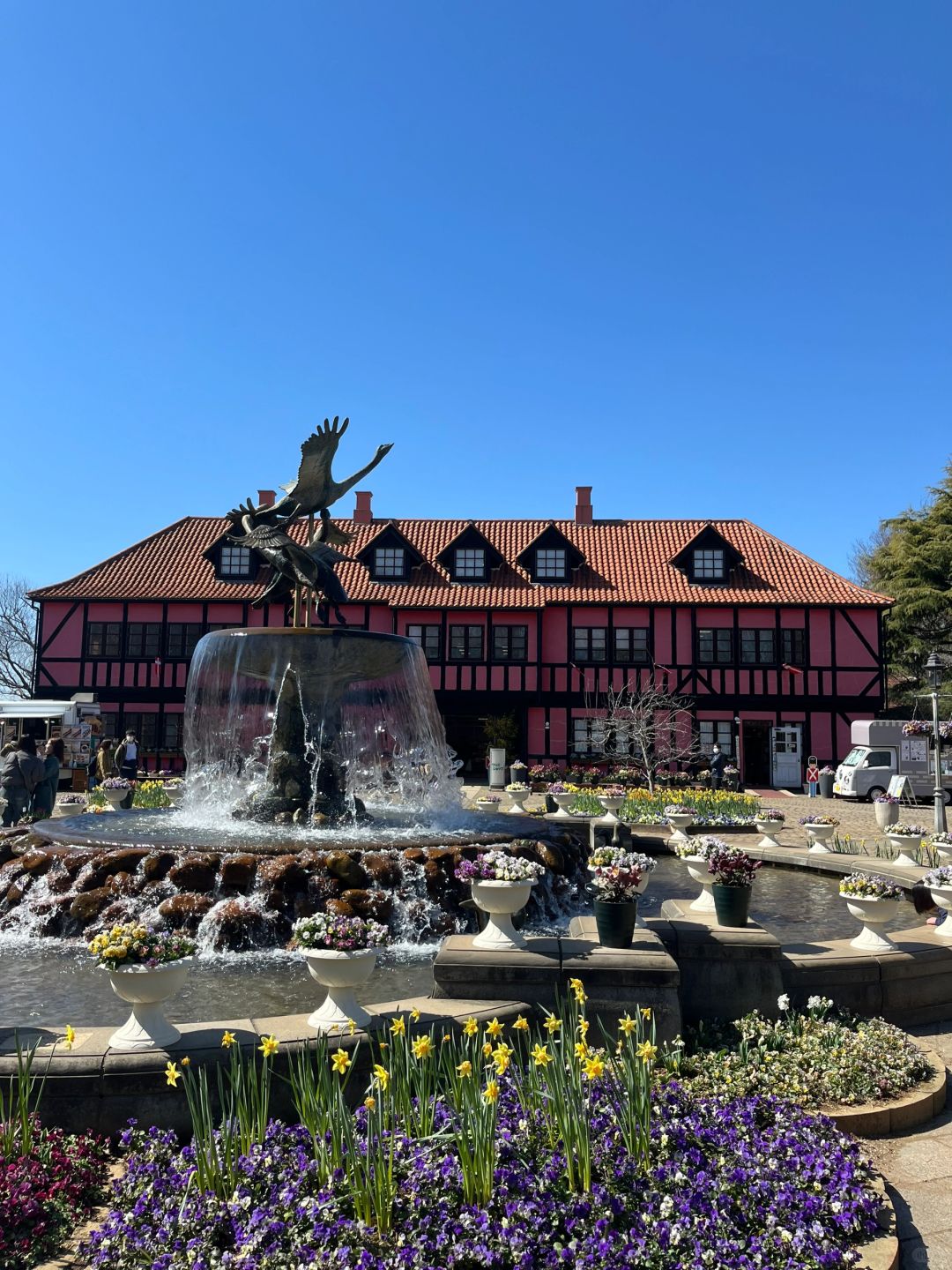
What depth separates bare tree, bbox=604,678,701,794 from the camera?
31.6 metres

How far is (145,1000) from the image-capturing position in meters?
4.85

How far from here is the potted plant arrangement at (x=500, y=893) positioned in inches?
244

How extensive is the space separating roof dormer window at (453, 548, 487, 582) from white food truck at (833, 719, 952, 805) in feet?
50.1

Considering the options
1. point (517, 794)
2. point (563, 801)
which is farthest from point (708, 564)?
point (563, 801)

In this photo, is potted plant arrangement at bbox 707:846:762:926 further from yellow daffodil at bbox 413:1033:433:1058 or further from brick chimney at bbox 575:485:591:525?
brick chimney at bbox 575:485:591:525

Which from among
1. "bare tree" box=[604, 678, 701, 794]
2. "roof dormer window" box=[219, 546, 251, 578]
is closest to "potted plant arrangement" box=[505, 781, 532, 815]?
"bare tree" box=[604, 678, 701, 794]

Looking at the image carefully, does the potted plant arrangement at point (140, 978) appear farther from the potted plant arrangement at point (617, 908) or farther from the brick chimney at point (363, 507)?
the brick chimney at point (363, 507)

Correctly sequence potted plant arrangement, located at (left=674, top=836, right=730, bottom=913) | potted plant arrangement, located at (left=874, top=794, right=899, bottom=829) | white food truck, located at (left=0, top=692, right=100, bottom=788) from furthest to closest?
1. white food truck, located at (left=0, top=692, right=100, bottom=788)
2. potted plant arrangement, located at (left=874, top=794, right=899, bottom=829)
3. potted plant arrangement, located at (left=674, top=836, right=730, bottom=913)

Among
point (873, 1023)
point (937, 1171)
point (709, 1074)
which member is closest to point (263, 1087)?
point (709, 1074)

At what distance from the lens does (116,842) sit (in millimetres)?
9859

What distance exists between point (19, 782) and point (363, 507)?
2740 centimetres

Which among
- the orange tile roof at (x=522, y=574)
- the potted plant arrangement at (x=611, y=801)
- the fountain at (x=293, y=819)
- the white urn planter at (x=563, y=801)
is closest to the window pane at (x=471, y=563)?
the orange tile roof at (x=522, y=574)

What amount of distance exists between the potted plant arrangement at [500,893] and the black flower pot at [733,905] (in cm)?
160

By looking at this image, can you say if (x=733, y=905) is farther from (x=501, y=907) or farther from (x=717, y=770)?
(x=717, y=770)
